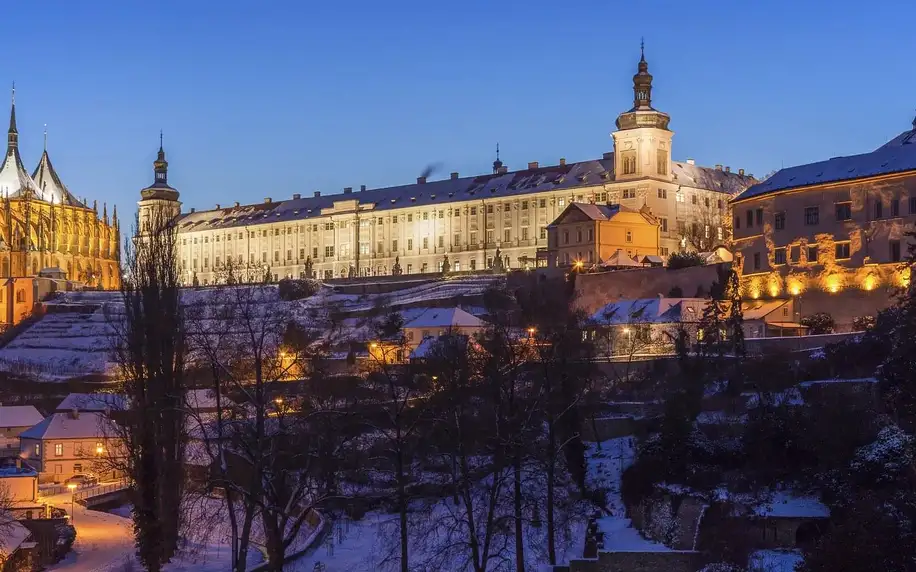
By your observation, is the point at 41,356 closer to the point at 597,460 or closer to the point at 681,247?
the point at 681,247

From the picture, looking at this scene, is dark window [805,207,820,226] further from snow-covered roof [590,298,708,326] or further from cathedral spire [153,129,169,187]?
cathedral spire [153,129,169,187]

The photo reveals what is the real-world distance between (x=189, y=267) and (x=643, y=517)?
327 feet

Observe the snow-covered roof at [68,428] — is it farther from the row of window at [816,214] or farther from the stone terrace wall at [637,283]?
the row of window at [816,214]

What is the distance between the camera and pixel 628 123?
313 feet

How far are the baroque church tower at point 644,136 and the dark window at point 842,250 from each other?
35.2 metres

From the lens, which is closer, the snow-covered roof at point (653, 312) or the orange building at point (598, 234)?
the snow-covered roof at point (653, 312)

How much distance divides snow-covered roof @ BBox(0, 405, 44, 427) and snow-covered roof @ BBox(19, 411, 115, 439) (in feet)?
14.7

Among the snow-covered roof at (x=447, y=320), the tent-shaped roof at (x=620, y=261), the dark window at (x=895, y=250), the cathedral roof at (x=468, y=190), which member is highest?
the cathedral roof at (x=468, y=190)

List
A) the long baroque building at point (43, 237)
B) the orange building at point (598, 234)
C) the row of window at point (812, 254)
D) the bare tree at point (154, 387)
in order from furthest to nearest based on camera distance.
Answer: the long baroque building at point (43, 237)
the orange building at point (598, 234)
the row of window at point (812, 254)
the bare tree at point (154, 387)

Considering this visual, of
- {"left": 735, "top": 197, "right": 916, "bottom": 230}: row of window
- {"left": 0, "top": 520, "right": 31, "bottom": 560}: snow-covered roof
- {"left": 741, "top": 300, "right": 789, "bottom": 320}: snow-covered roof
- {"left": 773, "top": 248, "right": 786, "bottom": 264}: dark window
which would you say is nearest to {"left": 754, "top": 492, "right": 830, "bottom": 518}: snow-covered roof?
{"left": 0, "top": 520, "right": 31, "bottom": 560}: snow-covered roof

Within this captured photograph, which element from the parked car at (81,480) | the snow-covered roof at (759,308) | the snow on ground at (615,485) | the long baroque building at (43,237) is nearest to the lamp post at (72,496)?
the parked car at (81,480)

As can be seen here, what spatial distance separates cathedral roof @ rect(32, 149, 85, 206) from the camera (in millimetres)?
126000

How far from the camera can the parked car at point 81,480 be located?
56.5m

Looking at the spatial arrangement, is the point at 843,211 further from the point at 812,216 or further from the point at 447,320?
the point at 447,320
